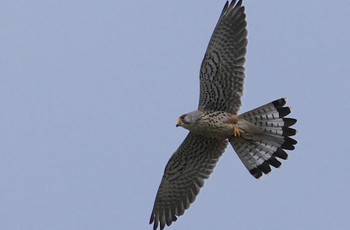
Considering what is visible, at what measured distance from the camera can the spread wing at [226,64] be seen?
11688 millimetres

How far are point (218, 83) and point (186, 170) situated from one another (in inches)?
66.5

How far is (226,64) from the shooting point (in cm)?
1171

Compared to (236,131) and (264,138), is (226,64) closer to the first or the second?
(236,131)

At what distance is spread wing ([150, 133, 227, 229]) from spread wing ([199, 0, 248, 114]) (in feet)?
2.68

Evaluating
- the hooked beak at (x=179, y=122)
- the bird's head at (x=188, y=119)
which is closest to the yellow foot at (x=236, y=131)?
the bird's head at (x=188, y=119)

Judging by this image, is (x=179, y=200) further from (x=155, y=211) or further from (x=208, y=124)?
(x=208, y=124)

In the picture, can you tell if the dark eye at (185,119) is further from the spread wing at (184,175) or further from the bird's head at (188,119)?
the spread wing at (184,175)

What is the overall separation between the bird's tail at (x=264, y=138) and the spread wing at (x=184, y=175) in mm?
467

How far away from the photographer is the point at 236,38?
460 inches

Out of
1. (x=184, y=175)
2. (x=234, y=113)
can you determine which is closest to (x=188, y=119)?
(x=234, y=113)

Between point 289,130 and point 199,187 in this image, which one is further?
point 199,187

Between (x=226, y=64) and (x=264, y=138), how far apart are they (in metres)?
1.23

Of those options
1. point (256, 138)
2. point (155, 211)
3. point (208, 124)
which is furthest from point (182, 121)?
point (155, 211)

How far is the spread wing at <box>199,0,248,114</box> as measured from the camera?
11688mm
